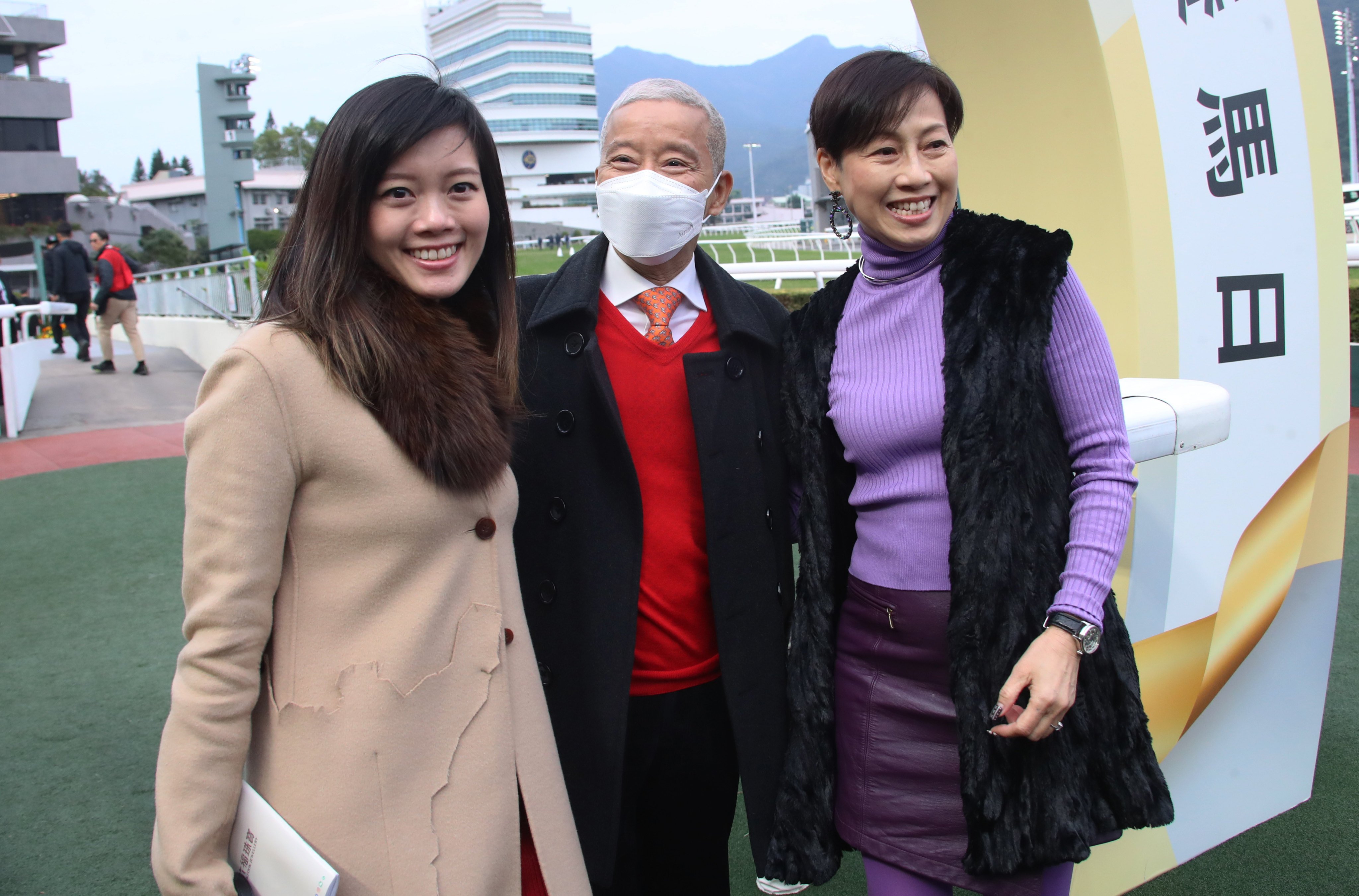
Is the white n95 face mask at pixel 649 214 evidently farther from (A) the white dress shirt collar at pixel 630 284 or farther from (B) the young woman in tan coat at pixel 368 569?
(B) the young woman in tan coat at pixel 368 569

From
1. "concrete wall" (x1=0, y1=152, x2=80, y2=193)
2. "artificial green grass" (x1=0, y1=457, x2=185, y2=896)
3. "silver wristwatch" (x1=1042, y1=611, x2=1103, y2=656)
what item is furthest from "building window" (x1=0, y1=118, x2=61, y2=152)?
"silver wristwatch" (x1=1042, y1=611, x2=1103, y2=656)

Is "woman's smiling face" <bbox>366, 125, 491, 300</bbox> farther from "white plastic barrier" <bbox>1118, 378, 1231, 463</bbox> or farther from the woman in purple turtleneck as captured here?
"white plastic barrier" <bbox>1118, 378, 1231, 463</bbox>

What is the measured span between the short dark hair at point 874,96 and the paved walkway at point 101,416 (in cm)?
679

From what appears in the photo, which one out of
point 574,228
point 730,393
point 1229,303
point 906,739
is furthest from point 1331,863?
point 574,228

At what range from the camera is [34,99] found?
44.4 meters

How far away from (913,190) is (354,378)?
1.04 metres

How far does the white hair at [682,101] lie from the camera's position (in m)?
2.07

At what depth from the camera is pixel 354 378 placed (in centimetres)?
144

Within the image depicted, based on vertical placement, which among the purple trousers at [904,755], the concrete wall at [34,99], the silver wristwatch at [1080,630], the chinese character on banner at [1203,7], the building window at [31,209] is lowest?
the purple trousers at [904,755]

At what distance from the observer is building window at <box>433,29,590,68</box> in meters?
106

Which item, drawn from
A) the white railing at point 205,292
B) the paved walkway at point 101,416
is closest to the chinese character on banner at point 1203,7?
the paved walkway at point 101,416

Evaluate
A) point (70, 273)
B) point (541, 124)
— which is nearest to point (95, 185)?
point (541, 124)

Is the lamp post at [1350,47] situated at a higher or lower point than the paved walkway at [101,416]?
higher

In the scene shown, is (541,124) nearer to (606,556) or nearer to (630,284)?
(630,284)
